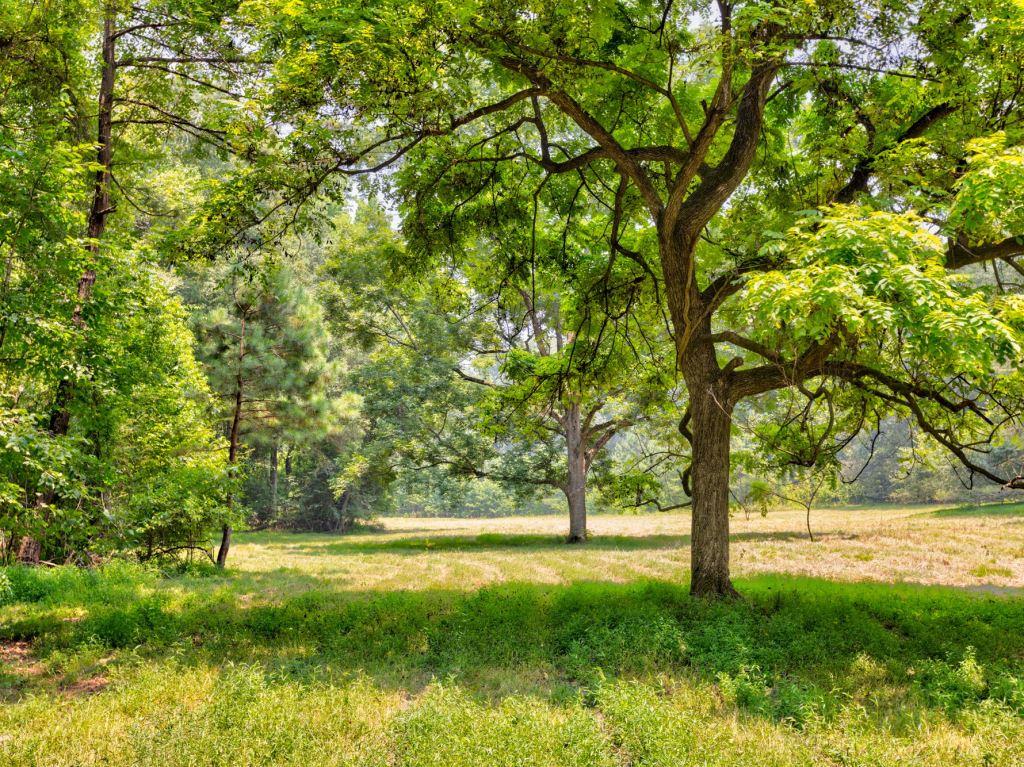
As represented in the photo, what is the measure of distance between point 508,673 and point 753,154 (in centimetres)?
755

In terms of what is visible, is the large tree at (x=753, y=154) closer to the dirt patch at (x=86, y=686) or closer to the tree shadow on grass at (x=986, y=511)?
the dirt patch at (x=86, y=686)

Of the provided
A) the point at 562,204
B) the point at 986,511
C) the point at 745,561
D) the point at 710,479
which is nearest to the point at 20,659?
the point at 710,479

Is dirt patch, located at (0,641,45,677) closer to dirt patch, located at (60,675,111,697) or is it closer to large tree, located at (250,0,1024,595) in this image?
dirt patch, located at (60,675,111,697)

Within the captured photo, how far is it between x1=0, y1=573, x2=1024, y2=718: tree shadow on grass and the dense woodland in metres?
1.34

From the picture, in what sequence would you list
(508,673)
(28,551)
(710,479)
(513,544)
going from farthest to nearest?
(513,544)
(28,551)
(710,479)
(508,673)

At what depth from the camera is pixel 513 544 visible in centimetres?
2758

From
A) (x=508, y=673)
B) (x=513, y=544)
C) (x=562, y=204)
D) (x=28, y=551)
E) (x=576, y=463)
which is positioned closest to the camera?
(x=508, y=673)

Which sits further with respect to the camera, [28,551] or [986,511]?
[986,511]

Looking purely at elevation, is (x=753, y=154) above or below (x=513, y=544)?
above

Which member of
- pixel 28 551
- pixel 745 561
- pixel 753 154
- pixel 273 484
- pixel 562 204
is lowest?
pixel 745 561

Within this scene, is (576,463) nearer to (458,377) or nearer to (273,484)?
(458,377)

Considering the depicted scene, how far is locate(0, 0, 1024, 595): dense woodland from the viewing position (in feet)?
19.9

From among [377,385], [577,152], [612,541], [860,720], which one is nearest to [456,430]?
[377,385]

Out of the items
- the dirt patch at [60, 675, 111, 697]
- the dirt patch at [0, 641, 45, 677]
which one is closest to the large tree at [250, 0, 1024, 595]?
the dirt patch at [60, 675, 111, 697]
